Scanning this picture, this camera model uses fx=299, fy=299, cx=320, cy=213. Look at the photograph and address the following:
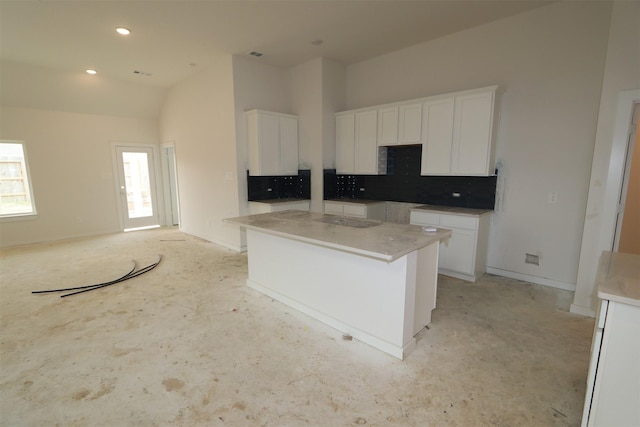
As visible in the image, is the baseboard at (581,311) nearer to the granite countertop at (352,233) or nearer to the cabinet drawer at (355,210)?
the granite countertop at (352,233)

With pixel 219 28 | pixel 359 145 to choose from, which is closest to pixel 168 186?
pixel 219 28

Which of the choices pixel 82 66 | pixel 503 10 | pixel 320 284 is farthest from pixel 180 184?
pixel 503 10

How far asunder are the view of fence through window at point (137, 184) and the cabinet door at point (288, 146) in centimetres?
395

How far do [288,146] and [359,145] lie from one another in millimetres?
1257

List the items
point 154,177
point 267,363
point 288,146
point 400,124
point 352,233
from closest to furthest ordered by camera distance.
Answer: point 267,363, point 352,233, point 400,124, point 288,146, point 154,177

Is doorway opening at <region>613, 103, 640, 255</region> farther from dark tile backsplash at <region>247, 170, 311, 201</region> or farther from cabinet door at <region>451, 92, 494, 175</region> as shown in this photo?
dark tile backsplash at <region>247, 170, 311, 201</region>

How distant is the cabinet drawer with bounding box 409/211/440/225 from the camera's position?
12.9ft

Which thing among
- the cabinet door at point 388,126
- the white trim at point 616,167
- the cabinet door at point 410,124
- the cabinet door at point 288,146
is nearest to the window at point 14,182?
the cabinet door at point 288,146

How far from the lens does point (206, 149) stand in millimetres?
5578

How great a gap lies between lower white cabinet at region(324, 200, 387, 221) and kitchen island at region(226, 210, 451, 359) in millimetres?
1390

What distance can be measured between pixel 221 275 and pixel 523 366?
3416 millimetres

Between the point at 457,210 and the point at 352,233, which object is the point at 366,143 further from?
the point at 352,233

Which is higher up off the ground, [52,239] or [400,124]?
[400,124]

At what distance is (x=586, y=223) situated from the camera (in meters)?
2.85
